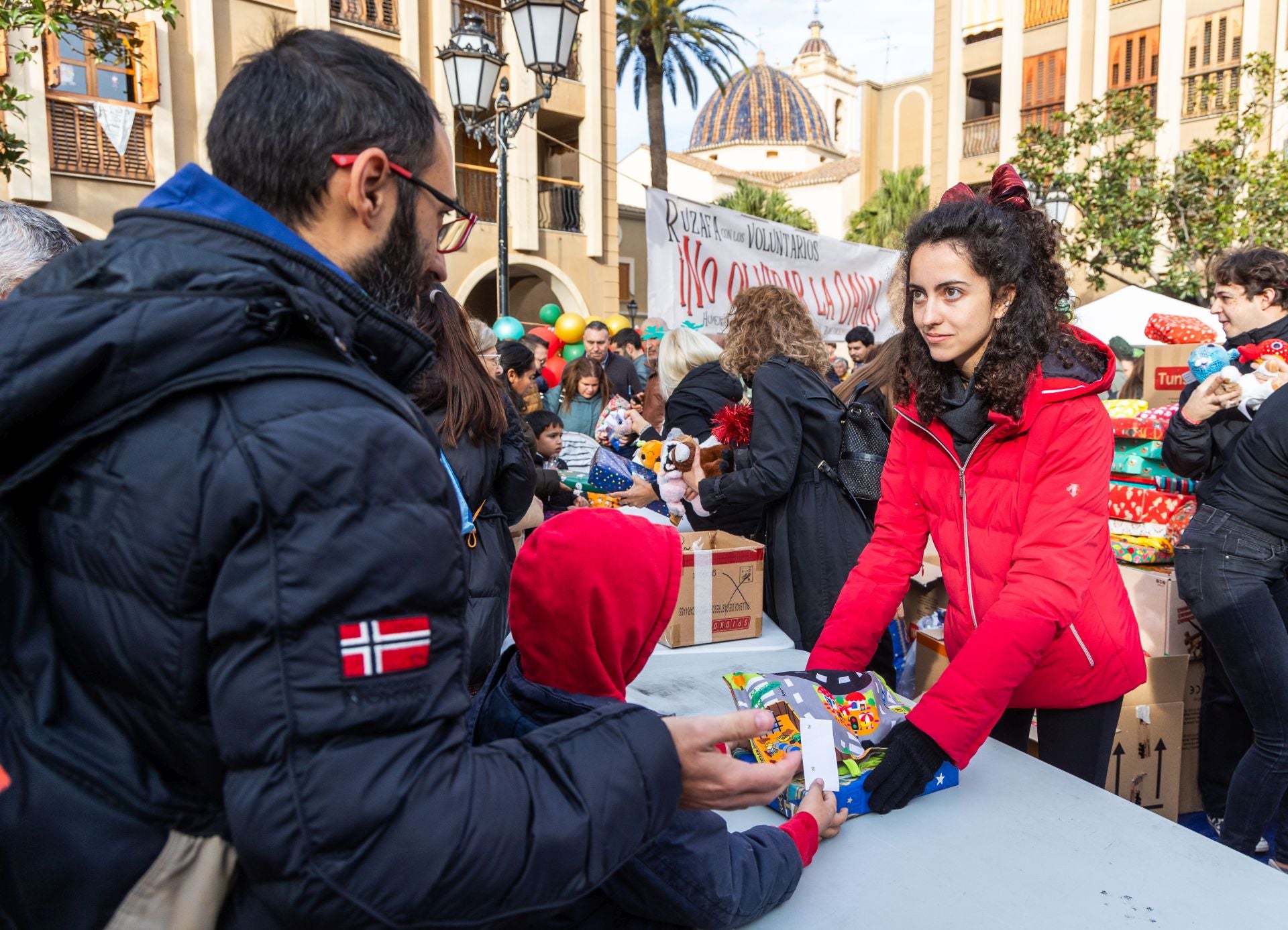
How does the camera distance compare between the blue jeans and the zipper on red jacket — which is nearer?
the zipper on red jacket

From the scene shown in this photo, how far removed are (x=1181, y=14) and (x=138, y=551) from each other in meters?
26.2

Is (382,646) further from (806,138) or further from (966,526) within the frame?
(806,138)

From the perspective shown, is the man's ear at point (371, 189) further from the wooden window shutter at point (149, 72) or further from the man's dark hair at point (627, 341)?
the wooden window shutter at point (149, 72)

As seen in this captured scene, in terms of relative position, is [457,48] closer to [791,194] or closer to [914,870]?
[914,870]

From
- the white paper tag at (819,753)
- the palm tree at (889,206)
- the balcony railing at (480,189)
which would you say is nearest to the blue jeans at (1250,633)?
the white paper tag at (819,753)

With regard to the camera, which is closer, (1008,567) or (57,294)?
(57,294)

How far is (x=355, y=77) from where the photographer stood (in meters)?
1.04

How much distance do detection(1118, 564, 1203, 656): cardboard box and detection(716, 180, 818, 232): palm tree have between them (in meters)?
34.3

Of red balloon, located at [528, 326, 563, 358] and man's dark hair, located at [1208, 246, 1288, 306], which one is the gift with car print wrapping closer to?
man's dark hair, located at [1208, 246, 1288, 306]

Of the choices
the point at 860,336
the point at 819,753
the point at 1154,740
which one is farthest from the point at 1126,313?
the point at 819,753

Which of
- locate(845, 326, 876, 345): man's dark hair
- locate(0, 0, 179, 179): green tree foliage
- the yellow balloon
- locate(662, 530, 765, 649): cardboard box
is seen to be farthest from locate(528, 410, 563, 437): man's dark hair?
the yellow balloon

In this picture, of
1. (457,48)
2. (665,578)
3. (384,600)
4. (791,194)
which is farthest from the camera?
(791,194)

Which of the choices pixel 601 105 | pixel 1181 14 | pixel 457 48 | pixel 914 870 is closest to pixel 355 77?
pixel 914 870

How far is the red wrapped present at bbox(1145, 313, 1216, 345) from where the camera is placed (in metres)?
4.27
